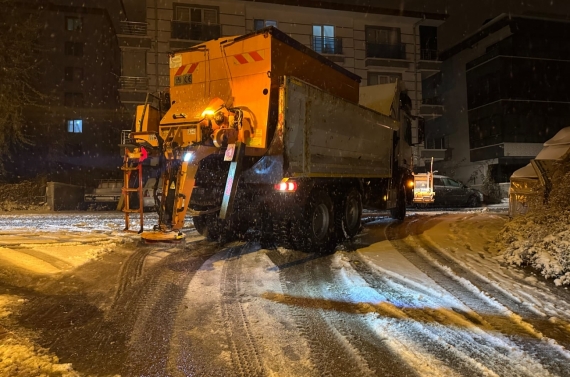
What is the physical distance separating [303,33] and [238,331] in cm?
2661

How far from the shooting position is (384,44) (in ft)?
93.8

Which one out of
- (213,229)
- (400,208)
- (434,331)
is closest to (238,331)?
(434,331)

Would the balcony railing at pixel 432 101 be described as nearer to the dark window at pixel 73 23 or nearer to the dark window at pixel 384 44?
the dark window at pixel 384 44

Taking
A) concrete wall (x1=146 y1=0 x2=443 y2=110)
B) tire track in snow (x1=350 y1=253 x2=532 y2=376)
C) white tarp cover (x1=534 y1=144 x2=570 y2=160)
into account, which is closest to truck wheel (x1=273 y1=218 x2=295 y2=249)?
tire track in snow (x1=350 y1=253 x2=532 y2=376)

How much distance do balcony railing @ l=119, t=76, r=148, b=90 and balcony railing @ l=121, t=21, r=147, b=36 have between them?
2623 mm

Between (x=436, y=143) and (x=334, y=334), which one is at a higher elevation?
(x=436, y=143)

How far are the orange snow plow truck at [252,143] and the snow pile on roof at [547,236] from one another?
319 cm

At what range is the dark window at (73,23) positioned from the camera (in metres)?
40.6

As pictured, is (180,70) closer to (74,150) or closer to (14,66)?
(14,66)

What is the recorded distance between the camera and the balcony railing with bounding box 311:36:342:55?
27859 millimetres

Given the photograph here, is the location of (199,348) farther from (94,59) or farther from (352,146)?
(94,59)

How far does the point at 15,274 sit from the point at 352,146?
629 centimetres

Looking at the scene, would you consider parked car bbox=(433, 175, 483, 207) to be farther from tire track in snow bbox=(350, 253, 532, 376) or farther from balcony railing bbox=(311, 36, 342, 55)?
tire track in snow bbox=(350, 253, 532, 376)

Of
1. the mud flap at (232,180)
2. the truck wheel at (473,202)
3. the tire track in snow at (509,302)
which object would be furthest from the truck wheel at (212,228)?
the truck wheel at (473,202)
